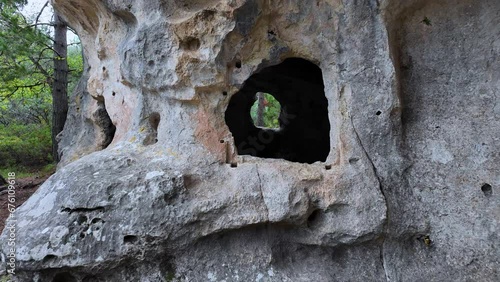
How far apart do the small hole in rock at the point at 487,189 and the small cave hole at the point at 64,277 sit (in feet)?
9.51

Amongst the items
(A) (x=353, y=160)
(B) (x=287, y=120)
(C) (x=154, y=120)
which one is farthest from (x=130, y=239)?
(B) (x=287, y=120)

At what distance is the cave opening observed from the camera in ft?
18.7

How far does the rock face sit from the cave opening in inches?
112

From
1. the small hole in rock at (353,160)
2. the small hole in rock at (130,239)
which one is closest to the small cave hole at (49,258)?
the small hole in rock at (130,239)

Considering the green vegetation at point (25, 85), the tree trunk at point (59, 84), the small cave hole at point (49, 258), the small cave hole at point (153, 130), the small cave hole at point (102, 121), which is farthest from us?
the tree trunk at point (59, 84)

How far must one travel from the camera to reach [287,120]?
20.4 feet

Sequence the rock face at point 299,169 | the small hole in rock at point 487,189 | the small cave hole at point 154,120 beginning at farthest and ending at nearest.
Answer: the small cave hole at point 154,120, the small hole in rock at point 487,189, the rock face at point 299,169

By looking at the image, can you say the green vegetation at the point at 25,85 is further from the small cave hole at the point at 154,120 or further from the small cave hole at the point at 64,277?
the small cave hole at the point at 64,277

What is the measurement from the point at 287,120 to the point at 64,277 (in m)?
4.57

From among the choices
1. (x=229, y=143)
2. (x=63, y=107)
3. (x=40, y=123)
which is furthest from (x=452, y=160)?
(x=40, y=123)

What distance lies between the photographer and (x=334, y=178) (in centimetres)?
241

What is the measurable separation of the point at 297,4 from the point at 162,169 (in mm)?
1653

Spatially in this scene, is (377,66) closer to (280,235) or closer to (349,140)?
(349,140)

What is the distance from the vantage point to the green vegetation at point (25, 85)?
5.04m
